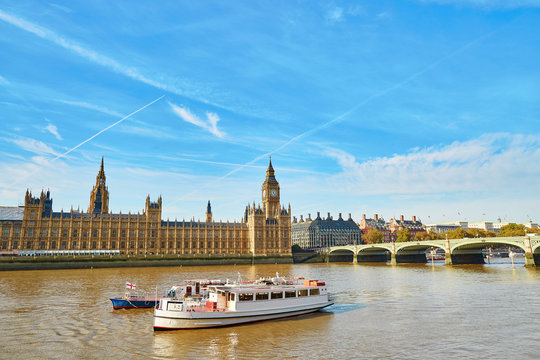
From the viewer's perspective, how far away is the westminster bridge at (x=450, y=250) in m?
74.4

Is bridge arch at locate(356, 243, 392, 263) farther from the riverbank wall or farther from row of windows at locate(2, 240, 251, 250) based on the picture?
row of windows at locate(2, 240, 251, 250)

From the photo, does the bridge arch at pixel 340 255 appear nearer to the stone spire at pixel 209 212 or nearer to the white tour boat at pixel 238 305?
the stone spire at pixel 209 212

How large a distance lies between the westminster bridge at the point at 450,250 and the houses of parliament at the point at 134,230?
2579 cm

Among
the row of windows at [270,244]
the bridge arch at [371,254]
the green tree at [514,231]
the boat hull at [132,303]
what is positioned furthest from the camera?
the row of windows at [270,244]

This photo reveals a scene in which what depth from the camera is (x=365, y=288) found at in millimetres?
46156

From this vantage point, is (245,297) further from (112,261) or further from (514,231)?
(514,231)

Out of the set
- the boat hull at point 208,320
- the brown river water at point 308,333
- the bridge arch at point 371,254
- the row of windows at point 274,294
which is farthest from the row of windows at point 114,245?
the boat hull at point 208,320

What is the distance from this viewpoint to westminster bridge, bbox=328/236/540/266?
7444cm

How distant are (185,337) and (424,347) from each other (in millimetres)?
13592

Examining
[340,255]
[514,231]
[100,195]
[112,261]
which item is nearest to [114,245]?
[112,261]

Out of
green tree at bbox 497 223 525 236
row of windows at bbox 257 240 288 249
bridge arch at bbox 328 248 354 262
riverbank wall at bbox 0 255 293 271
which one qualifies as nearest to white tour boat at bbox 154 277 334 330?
riverbank wall at bbox 0 255 293 271

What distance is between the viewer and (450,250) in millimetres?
91875

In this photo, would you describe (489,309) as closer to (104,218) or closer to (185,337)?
(185,337)

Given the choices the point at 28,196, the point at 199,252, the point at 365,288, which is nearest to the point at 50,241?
the point at 28,196
